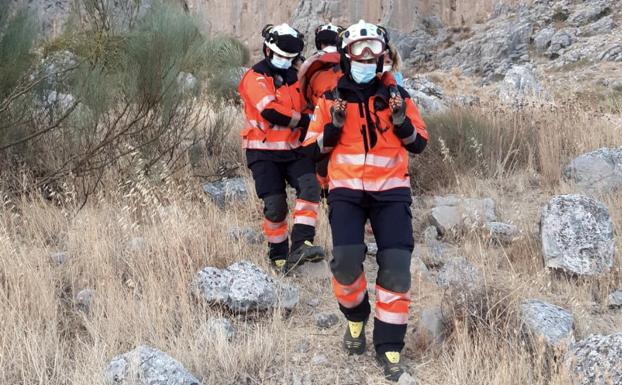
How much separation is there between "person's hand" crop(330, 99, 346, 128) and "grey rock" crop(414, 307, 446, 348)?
3.65 feet

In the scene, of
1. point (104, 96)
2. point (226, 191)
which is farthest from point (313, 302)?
point (104, 96)

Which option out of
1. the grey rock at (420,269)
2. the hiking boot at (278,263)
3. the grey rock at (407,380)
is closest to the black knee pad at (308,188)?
the hiking boot at (278,263)

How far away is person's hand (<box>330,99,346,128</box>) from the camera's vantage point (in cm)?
310

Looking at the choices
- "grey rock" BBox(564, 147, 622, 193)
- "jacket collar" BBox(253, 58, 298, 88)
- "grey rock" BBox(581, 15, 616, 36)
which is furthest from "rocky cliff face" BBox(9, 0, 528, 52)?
"jacket collar" BBox(253, 58, 298, 88)

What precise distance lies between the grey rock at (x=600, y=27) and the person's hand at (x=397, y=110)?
23.0 meters

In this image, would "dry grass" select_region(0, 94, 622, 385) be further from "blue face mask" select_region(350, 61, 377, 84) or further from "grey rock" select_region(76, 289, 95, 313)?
"blue face mask" select_region(350, 61, 377, 84)

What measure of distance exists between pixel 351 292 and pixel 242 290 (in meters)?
0.74

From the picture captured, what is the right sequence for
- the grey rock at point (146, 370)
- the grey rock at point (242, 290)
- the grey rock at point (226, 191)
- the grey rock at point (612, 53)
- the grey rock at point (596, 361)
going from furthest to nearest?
1. the grey rock at point (612, 53)
2. the grey rock at point (226, 191)
3. the grey rock at point (242, 290)
4. the grey rock at point (146, 370)
5. the grey rock at point (596, 361)

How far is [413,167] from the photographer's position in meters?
6.63

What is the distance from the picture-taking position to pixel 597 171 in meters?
6.02

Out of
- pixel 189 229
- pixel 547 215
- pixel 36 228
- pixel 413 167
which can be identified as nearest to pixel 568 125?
pixel 413 167

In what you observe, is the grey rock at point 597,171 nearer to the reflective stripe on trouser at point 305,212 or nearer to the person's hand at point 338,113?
the reflective stripe on trouser at point 305,212

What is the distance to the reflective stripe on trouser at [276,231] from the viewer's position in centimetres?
453

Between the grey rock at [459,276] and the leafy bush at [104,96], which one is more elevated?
the leafy bush at [104,96]
